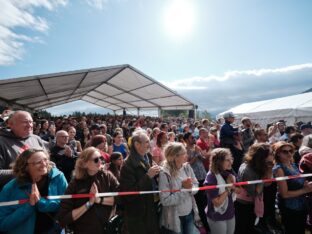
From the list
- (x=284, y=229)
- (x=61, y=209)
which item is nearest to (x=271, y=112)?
(x=284, y=229)

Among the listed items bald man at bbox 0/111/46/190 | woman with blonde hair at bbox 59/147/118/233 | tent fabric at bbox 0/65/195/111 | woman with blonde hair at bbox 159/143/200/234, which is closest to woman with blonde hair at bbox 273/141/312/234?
woman with blonde hair at bbox 159/143/200/234

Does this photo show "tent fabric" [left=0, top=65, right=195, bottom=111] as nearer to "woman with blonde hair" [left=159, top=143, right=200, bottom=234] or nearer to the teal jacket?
the teal jacket

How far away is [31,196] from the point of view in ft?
7.34

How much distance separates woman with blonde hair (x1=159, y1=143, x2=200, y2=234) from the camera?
279 cm

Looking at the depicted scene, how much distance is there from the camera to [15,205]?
2264 mm

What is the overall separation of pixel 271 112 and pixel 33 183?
54.9 ft

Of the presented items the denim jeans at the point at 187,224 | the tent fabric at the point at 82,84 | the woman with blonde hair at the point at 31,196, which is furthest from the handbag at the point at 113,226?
the tent fabric at the point at 82,84

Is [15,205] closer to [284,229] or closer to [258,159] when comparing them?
[258,159]

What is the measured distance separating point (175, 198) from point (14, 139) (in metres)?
2.16

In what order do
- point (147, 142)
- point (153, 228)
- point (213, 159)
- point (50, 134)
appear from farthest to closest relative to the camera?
1. point (50, 134)
2. point (213, 159)
3. point (147, 142)
4. point (153, 228)

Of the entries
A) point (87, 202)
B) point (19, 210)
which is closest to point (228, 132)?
point (87, 202)

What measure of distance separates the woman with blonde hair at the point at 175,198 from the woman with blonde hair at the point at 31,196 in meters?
1.24

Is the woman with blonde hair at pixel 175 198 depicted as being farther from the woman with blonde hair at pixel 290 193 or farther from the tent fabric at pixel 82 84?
the tent fabric at pixel 82 84

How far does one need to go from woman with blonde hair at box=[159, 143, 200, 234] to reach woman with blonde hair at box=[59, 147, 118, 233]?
682 millimetres
